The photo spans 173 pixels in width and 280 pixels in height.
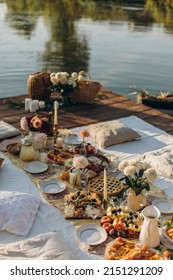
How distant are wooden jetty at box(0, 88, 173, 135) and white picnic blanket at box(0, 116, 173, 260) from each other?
37cm

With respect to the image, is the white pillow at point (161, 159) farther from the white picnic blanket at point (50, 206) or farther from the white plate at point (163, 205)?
the white plate at point (163, 205)

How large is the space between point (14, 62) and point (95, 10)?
18.2 m

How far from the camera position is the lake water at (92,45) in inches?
596

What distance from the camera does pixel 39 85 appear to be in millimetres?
8656

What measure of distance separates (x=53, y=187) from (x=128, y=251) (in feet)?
5.66

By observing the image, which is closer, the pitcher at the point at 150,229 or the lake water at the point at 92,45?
the pitcher at the point at 150,229

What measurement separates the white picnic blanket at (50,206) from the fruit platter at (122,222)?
0.40m

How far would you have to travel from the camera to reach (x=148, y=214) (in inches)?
171

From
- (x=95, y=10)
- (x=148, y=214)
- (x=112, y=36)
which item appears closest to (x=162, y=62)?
(x=112, y=36)

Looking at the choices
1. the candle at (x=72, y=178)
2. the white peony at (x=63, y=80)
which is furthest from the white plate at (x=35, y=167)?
the white peony at (x=63, y=80)

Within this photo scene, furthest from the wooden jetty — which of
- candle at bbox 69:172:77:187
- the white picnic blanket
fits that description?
candle at bbox 69:172:77:187

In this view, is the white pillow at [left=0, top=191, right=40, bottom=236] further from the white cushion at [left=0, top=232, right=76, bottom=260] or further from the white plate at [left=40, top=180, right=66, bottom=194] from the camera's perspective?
the white plate at [left=40, top=180, right=66, bottom=194]
